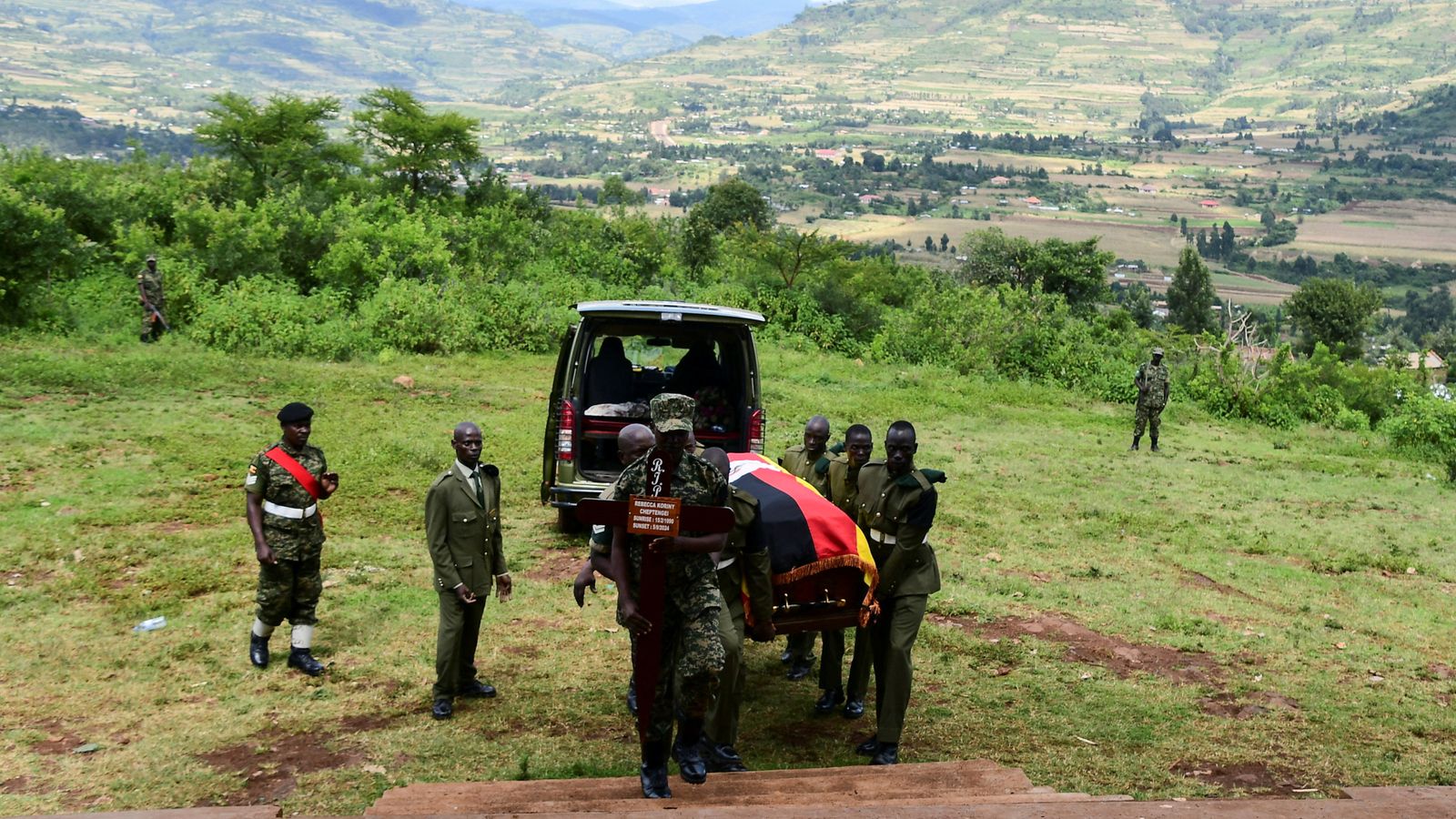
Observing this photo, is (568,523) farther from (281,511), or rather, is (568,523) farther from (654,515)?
(654,515)

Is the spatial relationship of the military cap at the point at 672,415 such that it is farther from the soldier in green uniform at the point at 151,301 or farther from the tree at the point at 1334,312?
the tree at the point at 1334,312

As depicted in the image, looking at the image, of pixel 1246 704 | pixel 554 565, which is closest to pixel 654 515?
pixel 1246 704

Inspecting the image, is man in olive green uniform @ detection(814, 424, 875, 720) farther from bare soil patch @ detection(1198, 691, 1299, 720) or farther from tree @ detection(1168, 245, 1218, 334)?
tree @ detection(1168, 245, 1218, 334)

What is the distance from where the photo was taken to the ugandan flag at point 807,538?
6086mm

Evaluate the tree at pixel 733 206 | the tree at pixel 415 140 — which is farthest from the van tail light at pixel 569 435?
the tree at pixel 733 206

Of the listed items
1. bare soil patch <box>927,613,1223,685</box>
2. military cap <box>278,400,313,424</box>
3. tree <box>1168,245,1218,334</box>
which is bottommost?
tree <box>1168,245,1218,334</box>

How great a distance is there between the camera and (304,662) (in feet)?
24.6

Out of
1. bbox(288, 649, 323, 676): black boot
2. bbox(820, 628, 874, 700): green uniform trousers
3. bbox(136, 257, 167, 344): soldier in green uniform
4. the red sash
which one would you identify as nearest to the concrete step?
bbox(820, 628, 874, 700): green uniform trousers

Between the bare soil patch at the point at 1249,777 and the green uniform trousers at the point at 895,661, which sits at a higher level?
the green uniform trousers at the point at 895,661

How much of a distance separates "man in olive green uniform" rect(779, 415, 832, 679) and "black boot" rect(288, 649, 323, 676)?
3.02 meters

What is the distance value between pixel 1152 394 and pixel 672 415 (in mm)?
13910

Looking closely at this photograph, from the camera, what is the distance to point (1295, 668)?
844 cm

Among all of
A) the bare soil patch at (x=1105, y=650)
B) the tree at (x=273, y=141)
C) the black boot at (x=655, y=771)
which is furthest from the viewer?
the tree at (x=273, y=141)

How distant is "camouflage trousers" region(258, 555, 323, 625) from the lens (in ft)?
24.6
